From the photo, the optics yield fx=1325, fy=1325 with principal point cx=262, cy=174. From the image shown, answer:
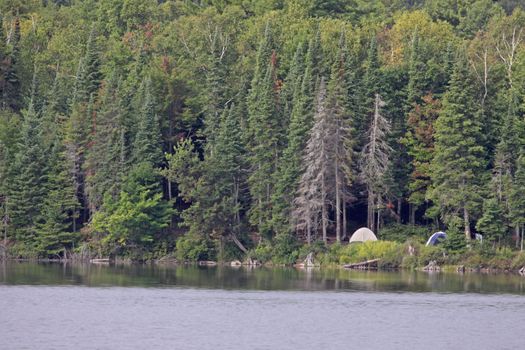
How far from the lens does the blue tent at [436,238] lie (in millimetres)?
90119

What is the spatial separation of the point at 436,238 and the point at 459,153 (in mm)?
6226

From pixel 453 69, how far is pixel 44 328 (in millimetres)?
49686

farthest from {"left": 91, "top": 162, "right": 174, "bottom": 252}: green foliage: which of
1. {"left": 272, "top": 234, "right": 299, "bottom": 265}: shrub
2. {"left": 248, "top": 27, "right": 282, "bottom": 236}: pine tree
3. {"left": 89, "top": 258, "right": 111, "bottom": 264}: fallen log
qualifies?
{"left": 272, "top": 234, "right": 299, "bottom": 265}: shrub

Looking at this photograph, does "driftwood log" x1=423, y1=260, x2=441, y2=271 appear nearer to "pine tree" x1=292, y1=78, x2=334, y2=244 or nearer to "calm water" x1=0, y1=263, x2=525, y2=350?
"calm water" x1=0, y1=263, x2=525, y2=350

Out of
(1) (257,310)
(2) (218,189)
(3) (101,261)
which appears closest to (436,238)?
(2) (218,189)

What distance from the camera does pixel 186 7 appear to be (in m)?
135

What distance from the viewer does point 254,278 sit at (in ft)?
260

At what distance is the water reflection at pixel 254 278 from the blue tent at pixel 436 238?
16.2 ft

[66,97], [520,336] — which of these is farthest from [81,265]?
[520,336]

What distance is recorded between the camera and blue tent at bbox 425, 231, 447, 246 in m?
90.1

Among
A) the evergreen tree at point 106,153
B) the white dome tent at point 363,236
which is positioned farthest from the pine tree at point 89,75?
the white dome tent at point 363,236

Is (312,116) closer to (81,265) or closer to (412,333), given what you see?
(81,265)

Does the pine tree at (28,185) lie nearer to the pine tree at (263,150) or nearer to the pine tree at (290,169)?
the pine tree at (263,150)

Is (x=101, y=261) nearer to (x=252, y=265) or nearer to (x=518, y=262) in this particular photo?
(x=252, y=265)
